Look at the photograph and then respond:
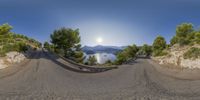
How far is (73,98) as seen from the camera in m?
Result: 13.3

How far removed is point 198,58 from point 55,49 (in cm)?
2987

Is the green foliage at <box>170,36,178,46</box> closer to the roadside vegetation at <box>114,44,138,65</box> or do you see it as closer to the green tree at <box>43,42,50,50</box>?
the roadside vegetation at <box>114,44,138,65</box>

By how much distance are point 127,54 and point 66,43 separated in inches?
968

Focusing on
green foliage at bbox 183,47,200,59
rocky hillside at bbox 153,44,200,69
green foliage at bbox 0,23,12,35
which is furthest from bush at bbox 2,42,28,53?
green foliage at bbox 183,47,200,59

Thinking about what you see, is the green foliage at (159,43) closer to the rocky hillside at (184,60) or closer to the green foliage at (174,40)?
the green foliage at (174,40)

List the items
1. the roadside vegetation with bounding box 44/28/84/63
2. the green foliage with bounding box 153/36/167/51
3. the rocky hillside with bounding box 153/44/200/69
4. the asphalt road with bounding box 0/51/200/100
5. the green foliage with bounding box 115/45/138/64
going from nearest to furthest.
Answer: the asphalt road with bounding box 0/51/200/100 < the rocky hillside with bounding box 153/44/200/69 < the roadside vegetation with bounding box 44/28/84/63 < the green foliage with bounding box 115/45/138/64 < the green foliage with bounding box 153/36/167/51

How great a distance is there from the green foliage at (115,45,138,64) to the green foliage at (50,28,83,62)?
17.1 meters

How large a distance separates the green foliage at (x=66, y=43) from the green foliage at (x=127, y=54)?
17131 millimetres

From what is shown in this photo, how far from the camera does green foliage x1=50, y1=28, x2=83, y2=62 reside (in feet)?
157

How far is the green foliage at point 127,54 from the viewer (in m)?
63.2

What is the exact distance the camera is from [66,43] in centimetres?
4803

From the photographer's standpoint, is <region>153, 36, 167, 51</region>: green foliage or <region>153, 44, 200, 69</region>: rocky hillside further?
<region>153, 36, 167, 51</region>: green foliage

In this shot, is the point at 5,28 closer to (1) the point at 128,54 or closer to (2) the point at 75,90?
(2) the point at 75,90

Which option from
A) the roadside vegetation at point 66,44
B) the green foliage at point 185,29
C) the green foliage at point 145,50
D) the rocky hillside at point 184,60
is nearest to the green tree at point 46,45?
the roadside vegetation at point 66,44
